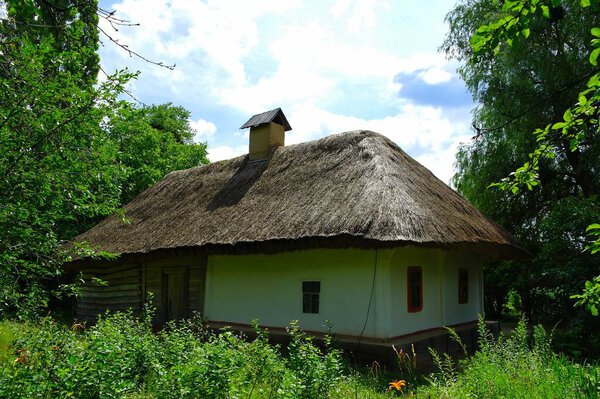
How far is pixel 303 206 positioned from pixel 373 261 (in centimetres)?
203

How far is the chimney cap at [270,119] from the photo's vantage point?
47.5 feet

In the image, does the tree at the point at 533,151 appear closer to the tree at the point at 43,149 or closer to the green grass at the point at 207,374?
the green grass at the point at 207,374

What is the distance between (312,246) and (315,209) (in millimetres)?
981

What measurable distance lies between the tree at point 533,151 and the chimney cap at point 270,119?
5.94 m

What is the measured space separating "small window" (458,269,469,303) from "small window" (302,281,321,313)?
→ 4.11m

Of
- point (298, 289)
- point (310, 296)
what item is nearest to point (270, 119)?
point (298, 289)

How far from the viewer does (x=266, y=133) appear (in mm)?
14352

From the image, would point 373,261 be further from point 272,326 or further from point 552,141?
point 552,141

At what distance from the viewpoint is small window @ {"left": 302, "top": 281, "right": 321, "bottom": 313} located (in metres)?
9.68

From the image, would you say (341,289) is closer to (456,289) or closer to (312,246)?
(312,246)

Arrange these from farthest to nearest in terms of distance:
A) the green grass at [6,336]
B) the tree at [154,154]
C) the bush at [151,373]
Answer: the tree at [154,154]
the green grass at [6,336]
the bush at [151,373]

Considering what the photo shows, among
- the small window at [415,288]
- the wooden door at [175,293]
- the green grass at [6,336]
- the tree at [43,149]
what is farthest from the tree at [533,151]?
the green grass at [6,336]

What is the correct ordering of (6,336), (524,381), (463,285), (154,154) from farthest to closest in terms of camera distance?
(154,154)
(463,285)
(6,336)
(524,381)

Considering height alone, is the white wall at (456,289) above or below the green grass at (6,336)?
above
